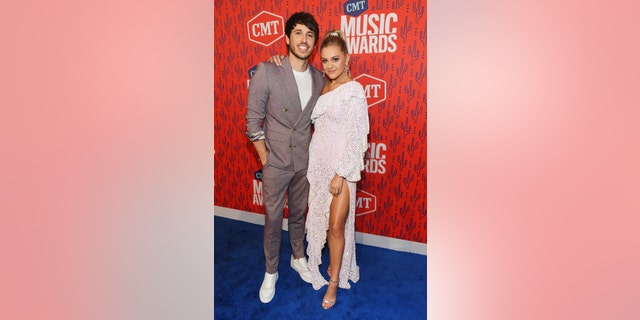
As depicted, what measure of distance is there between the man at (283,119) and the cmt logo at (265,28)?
4.24 ft

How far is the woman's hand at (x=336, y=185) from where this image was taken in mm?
2205

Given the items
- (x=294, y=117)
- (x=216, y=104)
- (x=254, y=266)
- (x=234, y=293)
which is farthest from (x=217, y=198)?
(x=294, y=117)

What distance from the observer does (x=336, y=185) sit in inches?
86.8

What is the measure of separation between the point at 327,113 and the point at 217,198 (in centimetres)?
241

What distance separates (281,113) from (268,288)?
3.68 ft

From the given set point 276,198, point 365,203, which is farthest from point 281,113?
point 365,203

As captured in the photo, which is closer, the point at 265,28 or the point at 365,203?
the point at 365,203

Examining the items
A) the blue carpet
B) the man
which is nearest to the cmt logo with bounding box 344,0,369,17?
the man

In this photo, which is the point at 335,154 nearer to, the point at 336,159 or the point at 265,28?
the point at 336,159

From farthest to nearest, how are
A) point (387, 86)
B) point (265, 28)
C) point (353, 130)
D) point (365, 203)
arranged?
point (265, 28) < point (365, 203) < point (387, 86) < point (353, 130)

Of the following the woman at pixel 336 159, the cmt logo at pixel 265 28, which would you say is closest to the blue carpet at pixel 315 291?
the woman at pixel 336 159

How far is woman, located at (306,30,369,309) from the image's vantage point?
84.8 inches

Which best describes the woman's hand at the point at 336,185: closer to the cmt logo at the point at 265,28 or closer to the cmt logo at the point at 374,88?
the cmt logo at the point at 374,88

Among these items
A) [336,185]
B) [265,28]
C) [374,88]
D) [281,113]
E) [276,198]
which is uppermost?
[265,28]
